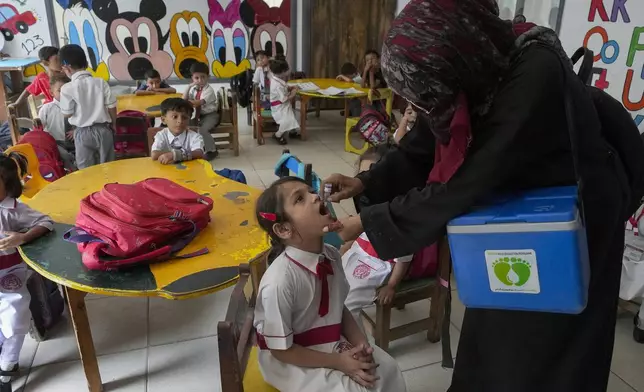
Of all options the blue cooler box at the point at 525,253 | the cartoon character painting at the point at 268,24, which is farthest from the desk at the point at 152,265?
the cartoon character painting at the point at 268,24

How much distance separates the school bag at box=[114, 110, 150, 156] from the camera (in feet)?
13.5

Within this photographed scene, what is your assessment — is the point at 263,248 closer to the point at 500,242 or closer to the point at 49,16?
the point at 500,242

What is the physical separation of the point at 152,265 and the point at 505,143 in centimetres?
130

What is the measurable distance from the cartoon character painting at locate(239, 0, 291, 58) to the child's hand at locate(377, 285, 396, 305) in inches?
237

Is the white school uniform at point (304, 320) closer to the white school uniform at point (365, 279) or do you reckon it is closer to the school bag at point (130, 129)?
the white school uniform at point (365, 279)

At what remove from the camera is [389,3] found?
7.47 meters

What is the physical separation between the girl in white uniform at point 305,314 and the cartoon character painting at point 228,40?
20.6 feet

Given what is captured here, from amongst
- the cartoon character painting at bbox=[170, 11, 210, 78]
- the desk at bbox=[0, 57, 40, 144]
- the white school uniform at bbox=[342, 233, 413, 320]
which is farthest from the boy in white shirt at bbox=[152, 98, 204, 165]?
the cartoon character painting at bbox=[170, 11, 210, 78]

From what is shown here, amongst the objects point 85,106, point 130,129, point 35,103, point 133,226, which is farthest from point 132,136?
point 133,226

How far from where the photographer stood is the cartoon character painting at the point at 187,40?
7.00 meters

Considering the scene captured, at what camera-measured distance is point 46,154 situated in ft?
10.8

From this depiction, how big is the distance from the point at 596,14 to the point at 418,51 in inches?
136

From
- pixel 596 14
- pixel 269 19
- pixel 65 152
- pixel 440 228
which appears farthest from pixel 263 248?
pixel 269 19

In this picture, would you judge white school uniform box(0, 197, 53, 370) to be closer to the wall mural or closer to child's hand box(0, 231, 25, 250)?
child's hand box(0, 231, 25, 250)
